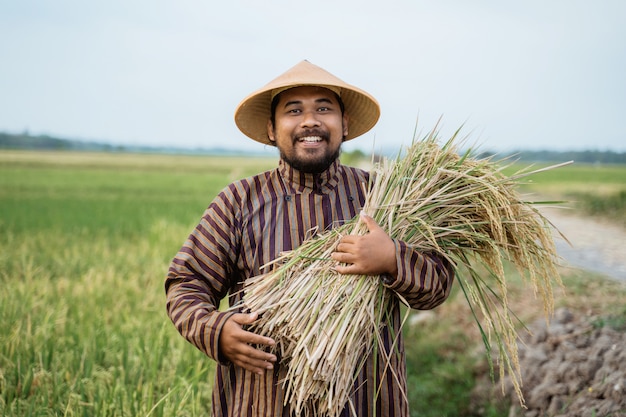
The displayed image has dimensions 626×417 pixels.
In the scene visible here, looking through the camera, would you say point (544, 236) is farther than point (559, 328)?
No

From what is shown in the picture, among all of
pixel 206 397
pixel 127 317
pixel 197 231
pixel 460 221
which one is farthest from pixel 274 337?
pixel 127 317

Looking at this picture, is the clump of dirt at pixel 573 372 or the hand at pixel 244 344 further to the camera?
the clump of dirt at pixel 573 372

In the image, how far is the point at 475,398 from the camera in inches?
132

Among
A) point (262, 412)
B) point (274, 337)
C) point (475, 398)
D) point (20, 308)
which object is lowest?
point (475, 398)

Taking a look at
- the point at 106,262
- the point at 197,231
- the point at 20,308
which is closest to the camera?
the point at 197,231

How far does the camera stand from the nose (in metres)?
1.83

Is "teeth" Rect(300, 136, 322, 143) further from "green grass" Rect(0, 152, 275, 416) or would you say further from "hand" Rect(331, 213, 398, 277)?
"green grass" Rect(0, 152, 275, 416)

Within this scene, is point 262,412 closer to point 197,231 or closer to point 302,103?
point 197,231

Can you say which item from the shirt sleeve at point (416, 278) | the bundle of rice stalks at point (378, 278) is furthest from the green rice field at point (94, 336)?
the shirt sleeve at point (416, 278)

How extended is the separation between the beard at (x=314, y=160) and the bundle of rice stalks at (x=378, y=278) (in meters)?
0.16

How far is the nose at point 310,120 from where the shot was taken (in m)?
1.83

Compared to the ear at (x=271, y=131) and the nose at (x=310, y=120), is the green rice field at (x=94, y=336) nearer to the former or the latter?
the nose at (x=310, y=120)

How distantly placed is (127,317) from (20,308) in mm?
698

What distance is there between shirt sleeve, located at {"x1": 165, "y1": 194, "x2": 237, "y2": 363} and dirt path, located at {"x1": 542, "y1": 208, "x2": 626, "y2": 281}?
9.60 feet
